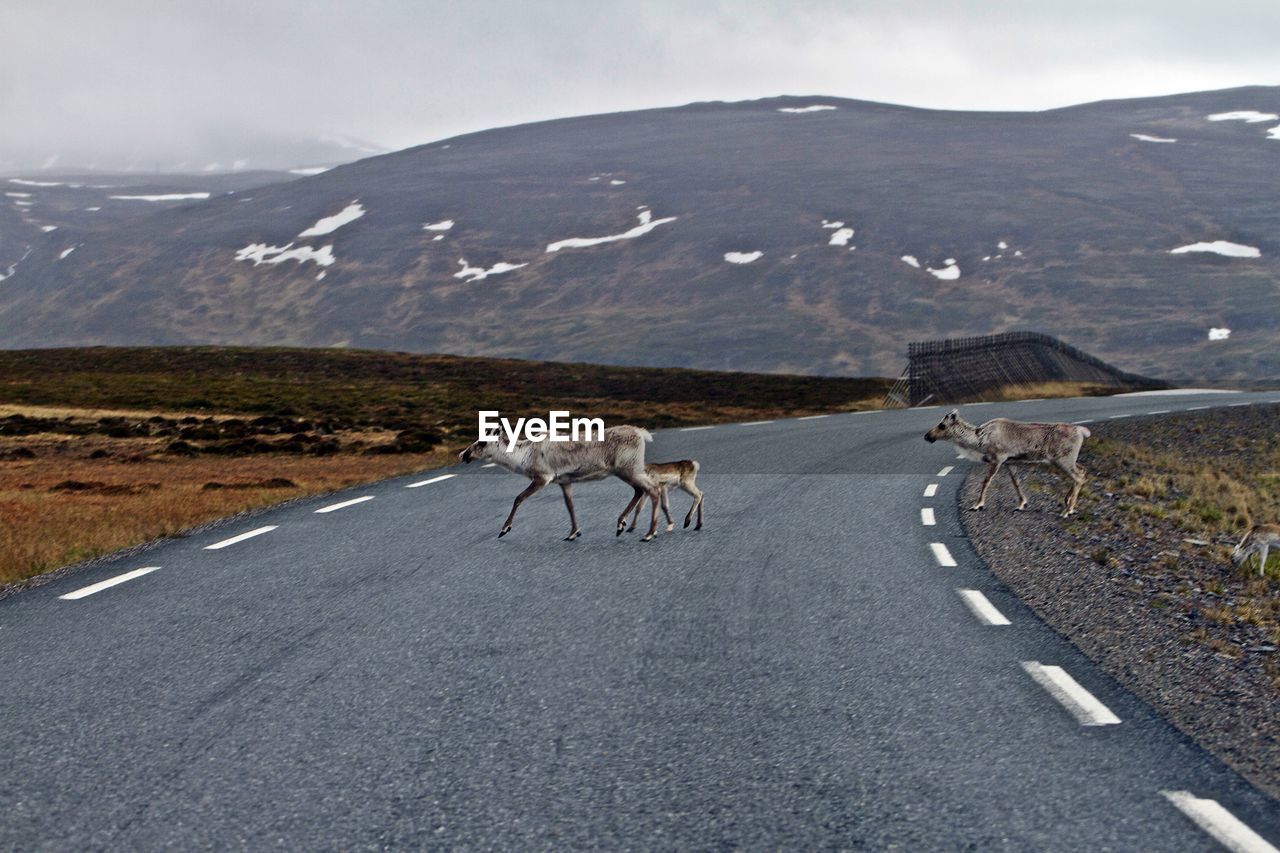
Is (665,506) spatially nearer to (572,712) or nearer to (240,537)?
(240,537)

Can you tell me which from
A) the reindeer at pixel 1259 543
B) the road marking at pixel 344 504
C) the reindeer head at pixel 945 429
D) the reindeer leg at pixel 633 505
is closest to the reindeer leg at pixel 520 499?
the reindeer leg at pixel 633 505

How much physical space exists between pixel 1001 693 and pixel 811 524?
702cm

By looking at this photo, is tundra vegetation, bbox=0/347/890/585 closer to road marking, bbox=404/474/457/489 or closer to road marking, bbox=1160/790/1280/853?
road marking, bbox=404/474/457/489

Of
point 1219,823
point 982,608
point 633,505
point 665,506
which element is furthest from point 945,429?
point 1219,823

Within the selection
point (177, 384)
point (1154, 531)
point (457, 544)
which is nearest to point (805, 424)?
point (1154, 531)

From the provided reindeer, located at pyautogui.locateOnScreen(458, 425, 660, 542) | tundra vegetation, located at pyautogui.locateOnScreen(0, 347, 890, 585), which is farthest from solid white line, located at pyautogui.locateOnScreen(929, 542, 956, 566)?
tundra vegetation, located at pyautogui.locateOnScreen(0, 347, 890, 585)

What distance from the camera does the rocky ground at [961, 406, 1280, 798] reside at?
7.12 meters

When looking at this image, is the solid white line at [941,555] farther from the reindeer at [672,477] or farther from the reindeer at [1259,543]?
the reindeer at [1259,543]

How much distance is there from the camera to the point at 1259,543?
12359mm

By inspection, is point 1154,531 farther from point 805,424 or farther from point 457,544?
point 805,424

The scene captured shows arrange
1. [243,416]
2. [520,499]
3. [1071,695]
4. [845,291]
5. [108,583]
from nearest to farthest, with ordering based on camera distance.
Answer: [1071,695] → [108,583] → [520,499] → [243,416] → [845,291]

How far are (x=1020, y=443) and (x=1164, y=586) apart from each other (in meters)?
4.72

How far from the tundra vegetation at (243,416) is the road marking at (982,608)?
28.2ft

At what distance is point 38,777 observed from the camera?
5715mm
